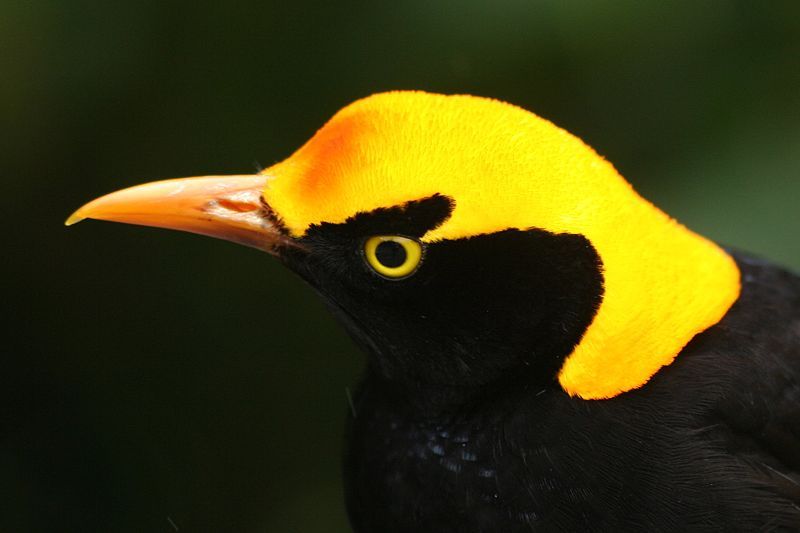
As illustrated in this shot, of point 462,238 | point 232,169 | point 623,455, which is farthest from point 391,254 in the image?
point 232,169

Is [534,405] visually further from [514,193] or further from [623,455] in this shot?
[514,193]

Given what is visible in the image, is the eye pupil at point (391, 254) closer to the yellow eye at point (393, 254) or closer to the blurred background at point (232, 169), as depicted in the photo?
the yellow eye at point (393, 254)

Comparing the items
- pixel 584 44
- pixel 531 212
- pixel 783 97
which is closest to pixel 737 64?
pixel 783 97

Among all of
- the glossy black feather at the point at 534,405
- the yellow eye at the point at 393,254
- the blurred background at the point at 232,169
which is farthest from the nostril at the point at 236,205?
the blurred background at the point at 232,169

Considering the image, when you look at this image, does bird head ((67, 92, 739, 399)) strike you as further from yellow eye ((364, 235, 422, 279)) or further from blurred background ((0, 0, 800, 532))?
blurred background ((0, 0, 800, 532))

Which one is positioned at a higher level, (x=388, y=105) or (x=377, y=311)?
(x=388, y=105)

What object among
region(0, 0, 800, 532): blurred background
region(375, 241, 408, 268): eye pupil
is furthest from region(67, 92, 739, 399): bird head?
region(0, 0, 800, 532): blurred background

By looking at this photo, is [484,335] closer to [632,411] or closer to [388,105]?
[632,411]
